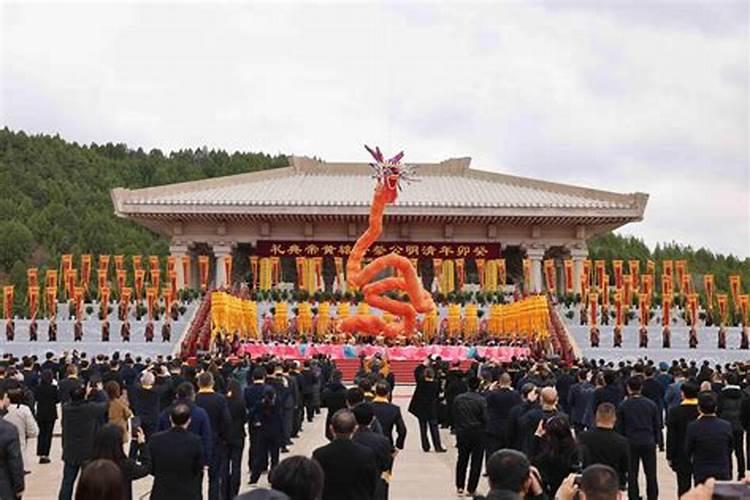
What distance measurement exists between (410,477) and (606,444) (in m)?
5.46

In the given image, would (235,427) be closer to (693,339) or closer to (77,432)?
(77,432)

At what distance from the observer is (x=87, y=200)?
68250mm

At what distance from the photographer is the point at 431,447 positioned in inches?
656

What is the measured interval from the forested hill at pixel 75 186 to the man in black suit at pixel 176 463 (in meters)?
48.4

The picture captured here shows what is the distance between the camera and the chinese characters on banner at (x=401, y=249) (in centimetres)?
4341

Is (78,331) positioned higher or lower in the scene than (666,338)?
higher

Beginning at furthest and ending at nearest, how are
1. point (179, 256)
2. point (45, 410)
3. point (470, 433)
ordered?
1. point (179, 256)
2. point (45, 410)
3. point (470, 433)

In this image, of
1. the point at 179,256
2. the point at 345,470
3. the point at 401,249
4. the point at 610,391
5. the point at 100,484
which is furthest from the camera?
the point at 401,249

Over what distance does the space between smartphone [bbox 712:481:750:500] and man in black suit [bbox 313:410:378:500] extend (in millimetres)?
2709

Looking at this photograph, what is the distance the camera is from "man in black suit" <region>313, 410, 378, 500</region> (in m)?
6.29

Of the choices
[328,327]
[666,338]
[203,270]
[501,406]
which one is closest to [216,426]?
[501,406]

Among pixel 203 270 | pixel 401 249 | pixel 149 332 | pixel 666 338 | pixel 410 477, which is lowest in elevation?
pixel 410 477

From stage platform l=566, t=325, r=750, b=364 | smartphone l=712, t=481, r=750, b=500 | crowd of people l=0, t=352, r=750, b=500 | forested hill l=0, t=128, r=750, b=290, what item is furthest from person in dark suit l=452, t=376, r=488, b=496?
forested hill l=0, t=128, r=750, b=290

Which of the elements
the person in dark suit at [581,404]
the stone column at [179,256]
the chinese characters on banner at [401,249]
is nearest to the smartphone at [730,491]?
the person in dark suit at [581,404]
